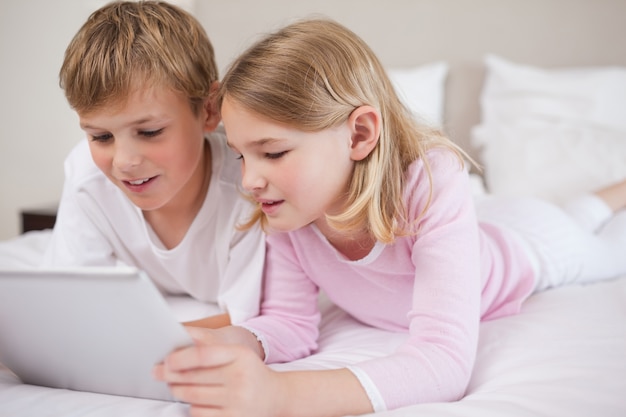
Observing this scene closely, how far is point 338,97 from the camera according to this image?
967 millimetres

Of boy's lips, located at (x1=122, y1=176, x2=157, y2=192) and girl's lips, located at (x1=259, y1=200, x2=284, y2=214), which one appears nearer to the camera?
girl's lips, located at (x1=259, y1=200, x2=284, y2=214)

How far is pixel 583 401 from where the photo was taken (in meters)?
0.82

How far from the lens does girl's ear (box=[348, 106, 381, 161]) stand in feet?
3.29

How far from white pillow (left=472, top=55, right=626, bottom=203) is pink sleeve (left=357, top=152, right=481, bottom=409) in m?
1.22

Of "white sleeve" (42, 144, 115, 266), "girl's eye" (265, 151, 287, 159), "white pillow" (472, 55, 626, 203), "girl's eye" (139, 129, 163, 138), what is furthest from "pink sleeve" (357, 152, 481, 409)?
"white pillow" (472, 55, 626, 203)

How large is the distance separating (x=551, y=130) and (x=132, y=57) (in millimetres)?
1676

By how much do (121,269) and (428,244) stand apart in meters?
0.50

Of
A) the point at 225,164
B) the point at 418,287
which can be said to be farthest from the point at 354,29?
the point at 418,287

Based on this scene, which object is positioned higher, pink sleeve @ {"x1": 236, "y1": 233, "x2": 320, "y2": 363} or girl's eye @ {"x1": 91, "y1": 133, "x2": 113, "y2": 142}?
girl's eye @ {"x1": 91, "y1": 133, "x2": 113, "y2": 142}

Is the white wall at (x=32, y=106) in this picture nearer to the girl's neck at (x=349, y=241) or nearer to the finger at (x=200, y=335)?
the girl's neck at (x=349, y=241)

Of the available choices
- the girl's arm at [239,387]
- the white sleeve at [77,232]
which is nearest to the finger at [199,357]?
the girl's arm at [239,387]

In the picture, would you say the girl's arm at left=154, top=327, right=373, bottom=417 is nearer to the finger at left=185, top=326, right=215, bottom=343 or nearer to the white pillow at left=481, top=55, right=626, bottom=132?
the finger at left=185, top=326, right=215, bottom=343

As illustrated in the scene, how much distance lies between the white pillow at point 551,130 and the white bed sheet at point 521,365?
814mm

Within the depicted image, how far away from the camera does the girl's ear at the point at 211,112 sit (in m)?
A: 1.22
